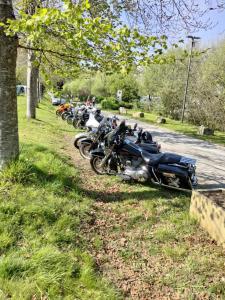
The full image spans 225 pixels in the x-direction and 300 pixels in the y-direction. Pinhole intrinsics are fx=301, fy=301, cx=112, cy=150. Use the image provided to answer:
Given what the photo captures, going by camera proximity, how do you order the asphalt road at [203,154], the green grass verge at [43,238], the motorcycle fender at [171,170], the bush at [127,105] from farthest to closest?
1. the bush at [127,105]
2. the asphalt road at [203,154]
3. the motorcycle fender at [171,170]
4. the green grass verge at [43,238]

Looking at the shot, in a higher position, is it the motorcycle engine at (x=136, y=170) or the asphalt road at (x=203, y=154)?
the motorcycle engine at (x=136, y=170)

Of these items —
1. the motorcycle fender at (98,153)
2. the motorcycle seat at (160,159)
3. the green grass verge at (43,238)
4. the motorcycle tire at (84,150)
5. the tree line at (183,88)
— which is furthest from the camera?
the tree line at (183,88)

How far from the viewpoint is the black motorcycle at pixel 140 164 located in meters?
5.36

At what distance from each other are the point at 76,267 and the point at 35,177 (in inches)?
81.4

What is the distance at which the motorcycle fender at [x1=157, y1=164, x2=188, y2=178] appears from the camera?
17.4ft

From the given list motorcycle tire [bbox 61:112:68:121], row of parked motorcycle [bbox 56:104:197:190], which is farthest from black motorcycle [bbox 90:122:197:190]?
motorcycle tire [bbox 61:112:68:121]

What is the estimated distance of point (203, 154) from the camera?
32.4ft

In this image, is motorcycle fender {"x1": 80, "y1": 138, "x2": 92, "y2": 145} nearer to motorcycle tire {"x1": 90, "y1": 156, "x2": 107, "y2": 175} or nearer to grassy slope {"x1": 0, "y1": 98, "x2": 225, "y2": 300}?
motorcycle tire {"x1": 90, "y1": 156, "x2": 107, "y2": 175}

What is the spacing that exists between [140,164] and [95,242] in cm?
237

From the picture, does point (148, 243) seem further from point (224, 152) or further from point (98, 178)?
point (224, 152)

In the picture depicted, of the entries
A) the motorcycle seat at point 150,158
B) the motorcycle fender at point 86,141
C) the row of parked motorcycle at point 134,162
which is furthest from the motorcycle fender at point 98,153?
the motorcycle fender at point 86,141

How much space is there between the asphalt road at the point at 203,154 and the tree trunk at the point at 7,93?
12.2 feet

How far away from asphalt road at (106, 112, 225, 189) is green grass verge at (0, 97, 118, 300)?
3056mm

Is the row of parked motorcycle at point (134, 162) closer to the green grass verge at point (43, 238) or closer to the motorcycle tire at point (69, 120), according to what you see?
the green grass verge at point (43, 238)
